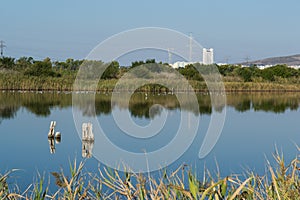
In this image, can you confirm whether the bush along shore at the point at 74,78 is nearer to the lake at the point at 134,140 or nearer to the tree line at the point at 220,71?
the tree line at the point at 220,71

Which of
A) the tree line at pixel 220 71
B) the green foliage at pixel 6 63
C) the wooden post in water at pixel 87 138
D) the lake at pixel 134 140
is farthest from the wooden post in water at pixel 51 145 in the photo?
the green foliage at pixel 6 63

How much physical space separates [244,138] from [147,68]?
402cm

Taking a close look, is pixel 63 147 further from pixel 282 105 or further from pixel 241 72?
pixel 241 72

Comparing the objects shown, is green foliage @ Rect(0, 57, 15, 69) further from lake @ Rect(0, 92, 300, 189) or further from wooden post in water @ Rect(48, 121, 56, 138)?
wooden post in water @ Rect(48, 121, 56, 138)

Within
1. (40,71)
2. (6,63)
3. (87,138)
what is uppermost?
(6,63)

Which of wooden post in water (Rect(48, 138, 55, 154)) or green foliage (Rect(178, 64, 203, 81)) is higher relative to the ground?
green foliage (Rect(178, 64, 203, 81))

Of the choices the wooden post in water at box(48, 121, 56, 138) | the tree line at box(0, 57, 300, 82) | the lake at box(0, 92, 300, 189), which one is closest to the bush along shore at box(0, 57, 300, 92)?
the tree line at box(0, 57, 300, 82)

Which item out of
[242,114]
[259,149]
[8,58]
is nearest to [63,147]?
[259,149]

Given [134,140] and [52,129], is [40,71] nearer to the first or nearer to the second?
[52,129]

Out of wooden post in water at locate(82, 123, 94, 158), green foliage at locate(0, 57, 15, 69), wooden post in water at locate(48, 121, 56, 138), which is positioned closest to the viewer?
wooden post in water at locate(82, 123, 94, 158)

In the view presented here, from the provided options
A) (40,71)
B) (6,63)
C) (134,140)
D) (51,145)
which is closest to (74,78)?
(40,71)

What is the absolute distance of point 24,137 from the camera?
1155 cm

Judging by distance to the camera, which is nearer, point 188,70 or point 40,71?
point 188,70

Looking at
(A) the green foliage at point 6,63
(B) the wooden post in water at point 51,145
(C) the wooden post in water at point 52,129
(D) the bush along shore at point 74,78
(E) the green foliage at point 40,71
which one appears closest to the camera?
(B) the wooden post in water at point 51,145
